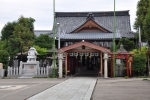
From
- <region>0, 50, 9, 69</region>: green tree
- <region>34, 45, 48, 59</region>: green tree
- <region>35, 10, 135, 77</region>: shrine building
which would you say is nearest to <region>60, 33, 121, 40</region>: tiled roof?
<region>35, 10, 135, 77</region>: shrine building

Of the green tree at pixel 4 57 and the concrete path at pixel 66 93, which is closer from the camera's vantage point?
the concrete path at pixel 66 93

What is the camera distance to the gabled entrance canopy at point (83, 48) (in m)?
28.9

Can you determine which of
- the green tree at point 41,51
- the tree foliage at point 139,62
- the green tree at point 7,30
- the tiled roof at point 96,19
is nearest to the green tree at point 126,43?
the tree foliage at point 139,62

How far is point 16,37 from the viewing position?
4106 centimetres

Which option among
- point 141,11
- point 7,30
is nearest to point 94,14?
point 141,11

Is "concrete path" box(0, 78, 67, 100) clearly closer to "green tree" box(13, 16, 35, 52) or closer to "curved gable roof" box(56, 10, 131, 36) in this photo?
"green tree" box(13, 16, 35, 52)

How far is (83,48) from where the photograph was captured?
2992 centimetres

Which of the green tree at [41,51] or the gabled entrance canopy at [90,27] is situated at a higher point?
the gabled entrance canopy at [90,27]

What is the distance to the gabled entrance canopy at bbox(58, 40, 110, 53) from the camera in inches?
1140

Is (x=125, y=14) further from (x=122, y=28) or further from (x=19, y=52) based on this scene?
(x=19, y=52)

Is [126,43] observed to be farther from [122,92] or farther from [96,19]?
[122,92]

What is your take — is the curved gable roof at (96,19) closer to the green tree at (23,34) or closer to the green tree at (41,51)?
the green tree at (23,34)

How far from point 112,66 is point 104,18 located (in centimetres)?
2019

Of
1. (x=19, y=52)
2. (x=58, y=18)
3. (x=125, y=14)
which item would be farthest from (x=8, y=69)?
(x=125, y=14)
